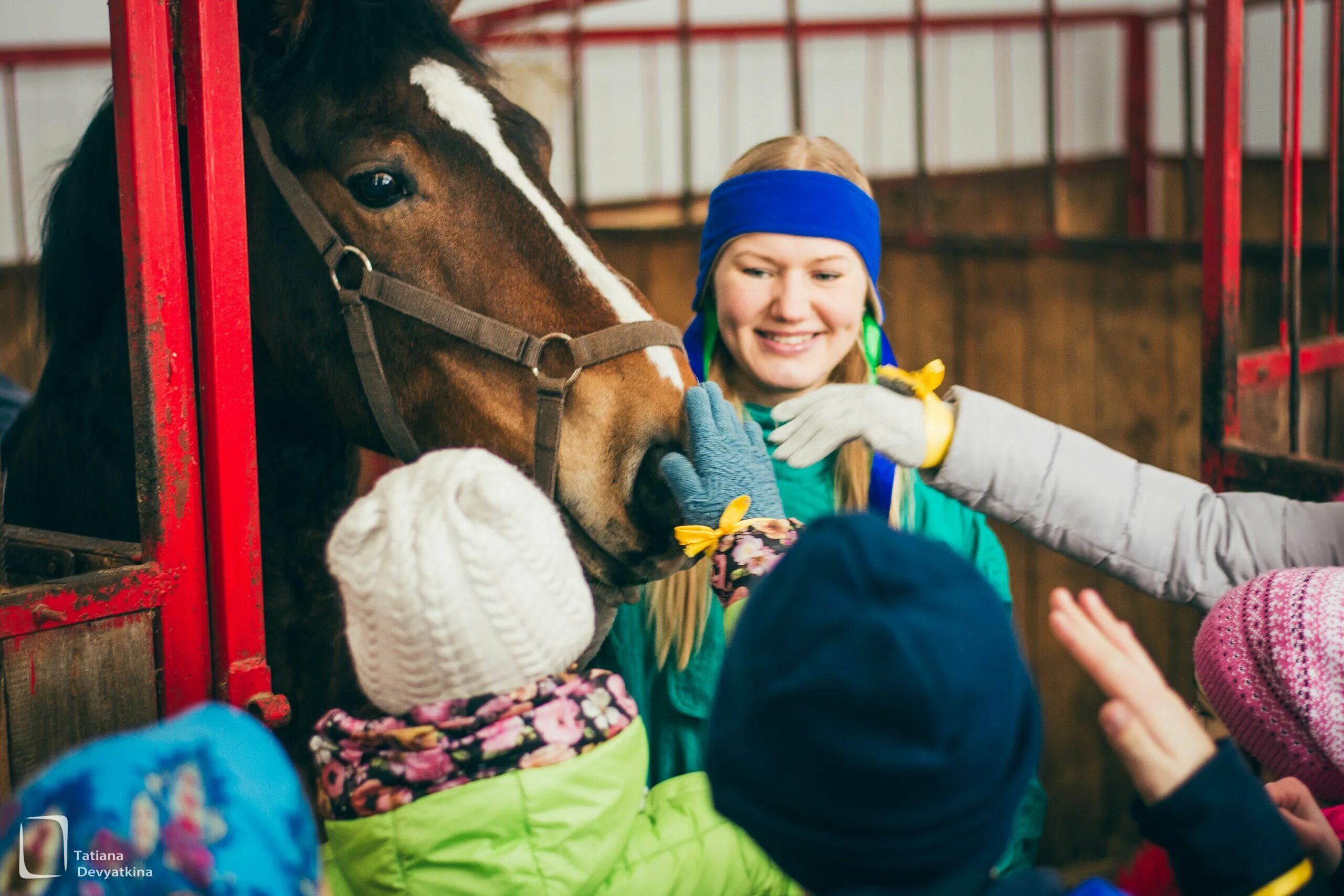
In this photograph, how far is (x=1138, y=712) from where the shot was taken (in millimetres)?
797

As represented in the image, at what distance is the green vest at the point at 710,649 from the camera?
1438 mm

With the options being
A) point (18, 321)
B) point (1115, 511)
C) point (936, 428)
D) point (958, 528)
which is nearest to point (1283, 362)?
point (958, 528)

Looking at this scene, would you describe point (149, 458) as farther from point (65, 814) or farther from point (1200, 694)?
point (1200, 694)

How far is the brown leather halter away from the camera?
53.8 inches

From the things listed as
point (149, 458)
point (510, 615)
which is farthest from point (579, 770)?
point (149, 458)

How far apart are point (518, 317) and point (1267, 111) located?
15.1 ft

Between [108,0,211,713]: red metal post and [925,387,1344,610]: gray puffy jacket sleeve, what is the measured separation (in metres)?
0.76

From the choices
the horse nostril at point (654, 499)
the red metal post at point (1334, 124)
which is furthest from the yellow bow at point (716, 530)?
the red metal post at point (1334, 124)

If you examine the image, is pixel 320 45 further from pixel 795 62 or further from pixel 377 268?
pixel 795 62

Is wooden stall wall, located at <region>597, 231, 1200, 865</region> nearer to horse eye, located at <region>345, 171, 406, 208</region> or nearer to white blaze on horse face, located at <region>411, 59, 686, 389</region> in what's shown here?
white blaze on horse face, located at <region>411, 59, 686, 389</region>

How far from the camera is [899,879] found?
672mm

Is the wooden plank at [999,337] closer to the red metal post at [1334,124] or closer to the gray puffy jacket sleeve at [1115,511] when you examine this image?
the red metal post at [1334,124]

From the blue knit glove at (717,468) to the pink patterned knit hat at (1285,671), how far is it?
44cm

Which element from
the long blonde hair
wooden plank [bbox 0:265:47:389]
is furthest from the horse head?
wooden plank [bbox 0:265:47:389]
